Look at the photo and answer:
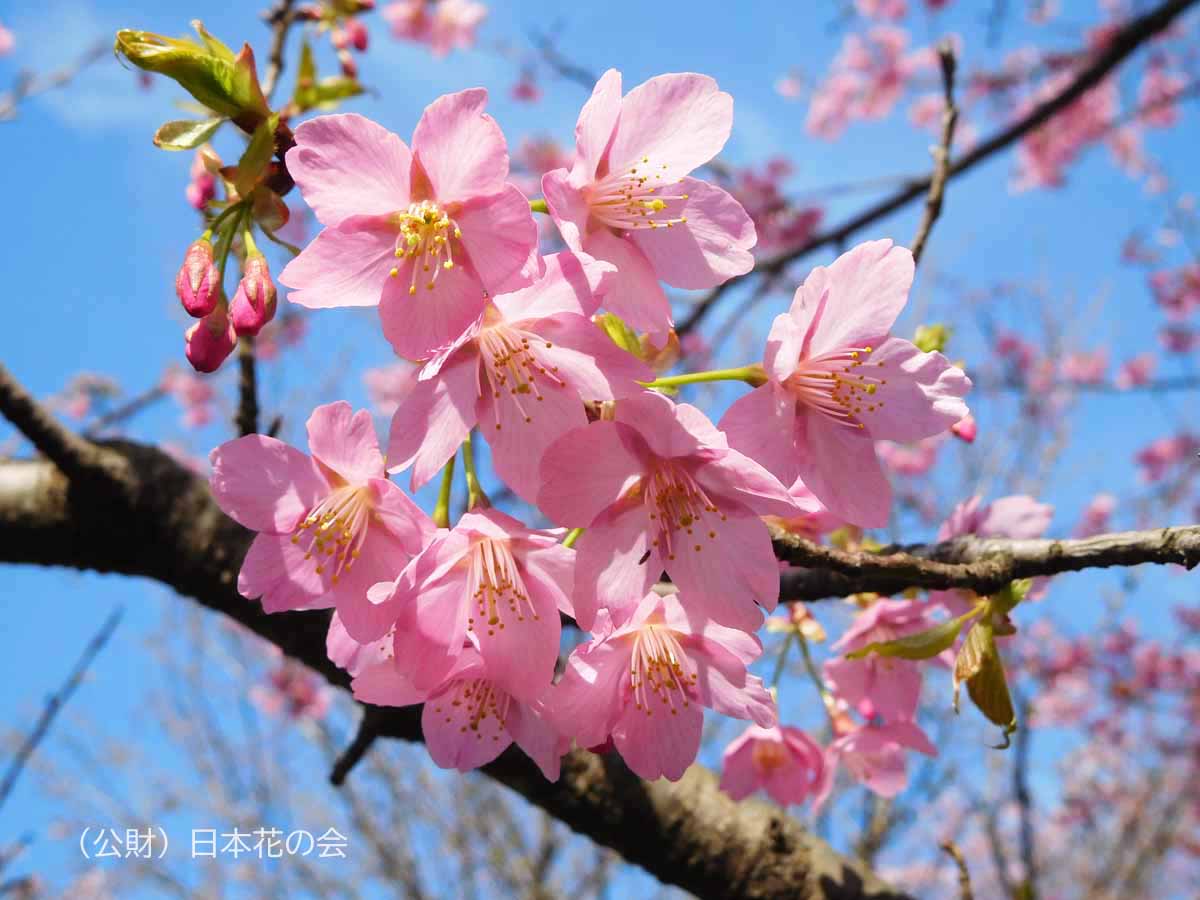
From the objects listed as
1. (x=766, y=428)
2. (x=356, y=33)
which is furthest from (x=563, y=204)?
(x=356, y=33)

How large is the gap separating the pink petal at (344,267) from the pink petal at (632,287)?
0.74 feet

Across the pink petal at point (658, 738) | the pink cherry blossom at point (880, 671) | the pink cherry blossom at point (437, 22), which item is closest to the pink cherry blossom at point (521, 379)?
the pink petal at point (658, 738)


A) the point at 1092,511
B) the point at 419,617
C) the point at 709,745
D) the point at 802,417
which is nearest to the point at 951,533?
the point at 802,417

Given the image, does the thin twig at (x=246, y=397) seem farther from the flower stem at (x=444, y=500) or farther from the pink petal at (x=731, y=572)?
the pink petal at (x=731, y=572)

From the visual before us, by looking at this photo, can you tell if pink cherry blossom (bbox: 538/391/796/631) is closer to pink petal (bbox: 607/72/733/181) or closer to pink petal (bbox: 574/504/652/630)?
pink petal (bbox: 574/504/652/630)

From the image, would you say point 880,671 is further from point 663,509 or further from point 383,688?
point 383,688

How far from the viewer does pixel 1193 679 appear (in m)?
8.29

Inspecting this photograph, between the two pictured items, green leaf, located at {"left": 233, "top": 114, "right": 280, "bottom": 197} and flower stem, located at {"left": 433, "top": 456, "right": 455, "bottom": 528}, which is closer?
green leaf, located at {"left": 233, "top": 114, "right": 280, "bottom": 197}

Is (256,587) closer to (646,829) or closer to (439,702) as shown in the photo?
(439,702)

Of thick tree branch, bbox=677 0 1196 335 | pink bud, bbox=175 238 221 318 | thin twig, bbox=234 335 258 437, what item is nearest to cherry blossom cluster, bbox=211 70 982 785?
pink bud, bbox=175 238 221 318

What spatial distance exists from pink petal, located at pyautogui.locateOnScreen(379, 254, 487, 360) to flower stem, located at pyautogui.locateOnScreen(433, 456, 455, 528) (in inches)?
7.8

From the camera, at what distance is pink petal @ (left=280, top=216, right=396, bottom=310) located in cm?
93

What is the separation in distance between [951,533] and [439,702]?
2.72 feet

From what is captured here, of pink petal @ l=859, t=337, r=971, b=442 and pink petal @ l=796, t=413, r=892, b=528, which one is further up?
pink petal @ l=859, t=337, r=971, b=442
